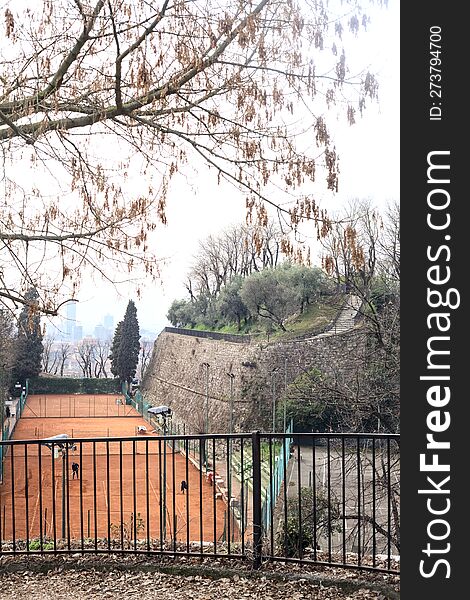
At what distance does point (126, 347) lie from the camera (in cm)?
3822

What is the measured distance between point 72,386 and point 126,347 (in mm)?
5072

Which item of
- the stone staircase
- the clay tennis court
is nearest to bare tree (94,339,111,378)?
the clay tennis court

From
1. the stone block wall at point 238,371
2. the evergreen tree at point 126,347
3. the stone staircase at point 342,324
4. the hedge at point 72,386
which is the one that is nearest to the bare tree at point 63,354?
the hedge at point 72,386

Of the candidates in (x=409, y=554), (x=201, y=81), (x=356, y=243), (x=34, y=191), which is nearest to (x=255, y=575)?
(x=409, y=554)

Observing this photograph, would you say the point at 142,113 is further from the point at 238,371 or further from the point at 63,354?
the point at 63,354

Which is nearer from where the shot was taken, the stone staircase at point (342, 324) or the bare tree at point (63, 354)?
the stone staircase at point (342, 324)

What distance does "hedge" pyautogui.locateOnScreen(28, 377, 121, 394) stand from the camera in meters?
38.6

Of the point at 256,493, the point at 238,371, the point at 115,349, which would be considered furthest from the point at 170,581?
the point at 115,349

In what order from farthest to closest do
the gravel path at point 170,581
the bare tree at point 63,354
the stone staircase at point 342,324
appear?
the bare tree at point 63,354, the stone staircase at point 342,324, the gravel path at point 170,581

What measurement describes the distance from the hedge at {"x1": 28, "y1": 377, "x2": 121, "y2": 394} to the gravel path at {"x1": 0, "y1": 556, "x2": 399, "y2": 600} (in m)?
36.6

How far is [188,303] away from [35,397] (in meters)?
11.7

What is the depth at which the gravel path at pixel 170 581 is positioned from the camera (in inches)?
109

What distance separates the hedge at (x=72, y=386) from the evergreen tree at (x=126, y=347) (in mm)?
1015

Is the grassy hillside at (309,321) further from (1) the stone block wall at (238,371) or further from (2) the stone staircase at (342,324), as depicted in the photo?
(1) the stone block wall at (238,371)
